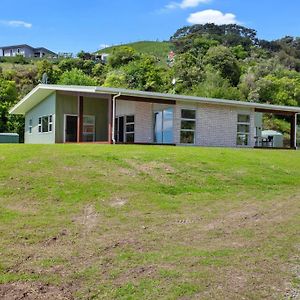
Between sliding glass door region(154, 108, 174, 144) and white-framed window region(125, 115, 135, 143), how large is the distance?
48.5 inches

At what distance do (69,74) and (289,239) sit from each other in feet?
167

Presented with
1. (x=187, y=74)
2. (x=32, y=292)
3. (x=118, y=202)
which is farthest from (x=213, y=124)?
(x=187, y=74)

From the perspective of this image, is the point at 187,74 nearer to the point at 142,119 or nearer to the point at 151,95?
the point at 142,119

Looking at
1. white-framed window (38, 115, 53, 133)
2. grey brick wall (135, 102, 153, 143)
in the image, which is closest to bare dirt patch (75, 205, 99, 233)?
grey brick wall (135, 102, 153, 143)

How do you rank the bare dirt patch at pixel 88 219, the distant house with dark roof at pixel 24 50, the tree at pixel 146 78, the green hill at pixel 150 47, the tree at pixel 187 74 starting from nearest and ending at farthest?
the bare dirt patch at pixel 88 219
the tree at pixel 187 74
the tree at pixel 146 78
the green hill at pixel 150 47
the distant house with dark roof at pixel 24 50

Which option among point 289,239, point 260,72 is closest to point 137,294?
point 289,239

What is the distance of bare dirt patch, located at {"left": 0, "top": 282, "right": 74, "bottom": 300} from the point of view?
514 centimetres

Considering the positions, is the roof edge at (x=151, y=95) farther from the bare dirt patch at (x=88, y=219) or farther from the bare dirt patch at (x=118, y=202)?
the bare dirt patch at (x=88, y=219)

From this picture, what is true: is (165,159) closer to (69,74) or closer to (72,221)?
(72,221)

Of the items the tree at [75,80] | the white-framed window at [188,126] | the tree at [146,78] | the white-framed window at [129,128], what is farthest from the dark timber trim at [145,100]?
the tree at [75,80]

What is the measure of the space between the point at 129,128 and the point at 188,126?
127 inches

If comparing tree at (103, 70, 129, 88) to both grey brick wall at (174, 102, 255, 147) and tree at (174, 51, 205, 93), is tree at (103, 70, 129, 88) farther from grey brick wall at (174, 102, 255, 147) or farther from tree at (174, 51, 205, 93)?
grey brick wall at (174, 102, 255, 147)

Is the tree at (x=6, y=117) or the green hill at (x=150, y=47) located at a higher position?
the green hill at (x=150, y=47)

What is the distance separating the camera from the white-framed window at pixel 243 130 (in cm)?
2644
